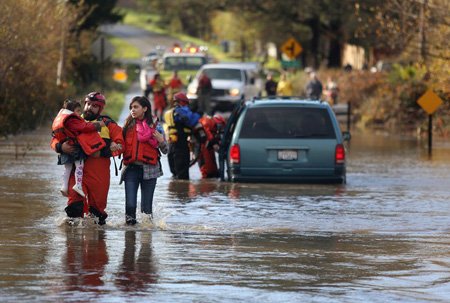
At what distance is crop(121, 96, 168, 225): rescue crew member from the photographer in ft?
50.6

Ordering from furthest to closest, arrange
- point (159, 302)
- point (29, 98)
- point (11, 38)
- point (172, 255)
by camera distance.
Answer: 1. point (29, 98)
2. point (11, 38)
3. point (172, 255)
4. point (159, 302)

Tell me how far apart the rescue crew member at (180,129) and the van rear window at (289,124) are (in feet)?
3.48

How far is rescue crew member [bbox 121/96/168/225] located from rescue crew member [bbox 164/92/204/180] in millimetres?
6898

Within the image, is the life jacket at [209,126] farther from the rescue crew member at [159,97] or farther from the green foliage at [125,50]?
the green foliage at [125,50]

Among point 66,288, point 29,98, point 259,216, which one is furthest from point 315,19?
point 66,288

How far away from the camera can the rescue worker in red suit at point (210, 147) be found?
23703mm

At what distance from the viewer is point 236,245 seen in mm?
14391

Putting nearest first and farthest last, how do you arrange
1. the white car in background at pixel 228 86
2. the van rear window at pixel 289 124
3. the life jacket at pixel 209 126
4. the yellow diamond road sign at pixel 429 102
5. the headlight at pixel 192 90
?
the van rear window at pixel 289 124 < the life jacket at pixel 209 126 < the yellow diamond road sign at pixel 429 102 < the headlight at pixel 192 90 < the white car in background at pixel 228 86

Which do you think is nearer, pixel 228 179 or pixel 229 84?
pixel 228 179

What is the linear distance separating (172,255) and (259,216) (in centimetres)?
404

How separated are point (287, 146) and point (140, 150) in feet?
21.4

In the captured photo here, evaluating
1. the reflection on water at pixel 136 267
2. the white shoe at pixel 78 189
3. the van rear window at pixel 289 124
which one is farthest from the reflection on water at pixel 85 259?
the van rear window at pixel 289 124

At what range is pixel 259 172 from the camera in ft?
71.6

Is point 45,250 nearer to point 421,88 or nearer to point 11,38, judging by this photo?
point 11,38
